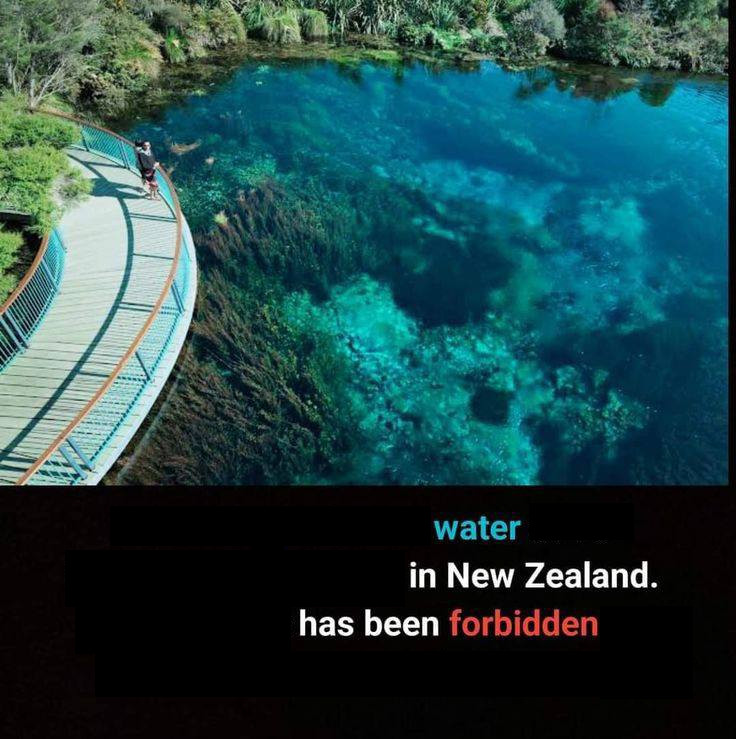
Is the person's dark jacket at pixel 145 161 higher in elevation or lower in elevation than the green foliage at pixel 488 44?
lower

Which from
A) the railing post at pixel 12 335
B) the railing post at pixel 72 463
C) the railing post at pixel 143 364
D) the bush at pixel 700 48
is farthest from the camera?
the bush at pixel 700 48

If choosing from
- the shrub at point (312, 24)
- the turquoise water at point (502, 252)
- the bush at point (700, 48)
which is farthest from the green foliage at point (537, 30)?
the shrub at point (312, 24)

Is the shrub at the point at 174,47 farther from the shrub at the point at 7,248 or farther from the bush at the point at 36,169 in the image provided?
the shrub at the point at 7,248

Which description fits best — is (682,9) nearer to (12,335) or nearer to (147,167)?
(147,167)

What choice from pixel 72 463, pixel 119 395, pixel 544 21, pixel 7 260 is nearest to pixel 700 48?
pixel 544 21
